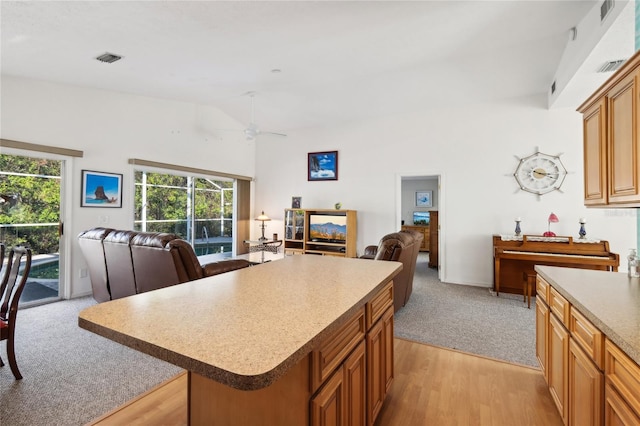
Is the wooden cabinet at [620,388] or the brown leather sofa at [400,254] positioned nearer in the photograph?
the wooden cabinet at [620,388]

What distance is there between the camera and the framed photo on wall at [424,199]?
8897mm

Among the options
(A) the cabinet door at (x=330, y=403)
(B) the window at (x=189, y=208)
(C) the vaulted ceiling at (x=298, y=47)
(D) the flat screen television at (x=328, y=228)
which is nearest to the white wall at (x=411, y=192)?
(D) the flat screen television at (x=328, y=228)

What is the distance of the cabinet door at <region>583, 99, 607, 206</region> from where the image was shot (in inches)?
68.0

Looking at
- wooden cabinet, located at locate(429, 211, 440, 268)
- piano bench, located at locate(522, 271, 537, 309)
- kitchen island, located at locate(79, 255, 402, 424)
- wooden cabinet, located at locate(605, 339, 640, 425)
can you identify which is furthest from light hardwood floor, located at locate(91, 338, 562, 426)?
wooden cabinet, located at locate(429, 211, 440, 268)

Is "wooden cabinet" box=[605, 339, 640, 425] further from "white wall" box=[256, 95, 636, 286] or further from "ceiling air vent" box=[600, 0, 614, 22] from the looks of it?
"white wall" box=[256, 95, 636, 286]

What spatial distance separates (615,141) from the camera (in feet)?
5.32

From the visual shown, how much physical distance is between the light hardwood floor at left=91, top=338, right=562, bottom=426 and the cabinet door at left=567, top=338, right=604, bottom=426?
19.4 inches

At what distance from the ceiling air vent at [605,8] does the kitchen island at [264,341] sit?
2.94 metres

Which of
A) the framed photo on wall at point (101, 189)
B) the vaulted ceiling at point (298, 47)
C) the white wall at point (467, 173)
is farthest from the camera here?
the white wall at point (467, 173)

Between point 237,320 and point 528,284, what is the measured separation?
13.5 feet

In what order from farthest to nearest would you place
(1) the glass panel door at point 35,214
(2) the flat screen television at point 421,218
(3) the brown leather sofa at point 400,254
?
(2) the flat screen television at point 421,218, (1) the glass panel door at point 35,214, (3) the brown leather sofa at point 400,254

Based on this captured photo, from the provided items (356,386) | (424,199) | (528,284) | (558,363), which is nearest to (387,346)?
(356,386)

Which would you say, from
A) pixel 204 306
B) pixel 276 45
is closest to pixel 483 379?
pixel 204 306

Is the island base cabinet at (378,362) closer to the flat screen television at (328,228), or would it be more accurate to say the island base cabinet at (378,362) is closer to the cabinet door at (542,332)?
the cabinet door at (542,332)
